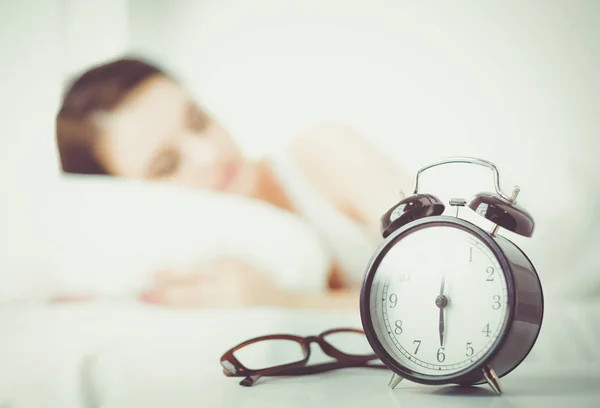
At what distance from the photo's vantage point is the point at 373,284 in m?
0.85

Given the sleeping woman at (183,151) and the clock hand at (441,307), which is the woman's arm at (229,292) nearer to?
the sleeping woman at (183,151)

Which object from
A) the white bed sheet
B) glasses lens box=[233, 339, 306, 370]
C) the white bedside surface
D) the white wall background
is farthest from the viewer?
the white wall background

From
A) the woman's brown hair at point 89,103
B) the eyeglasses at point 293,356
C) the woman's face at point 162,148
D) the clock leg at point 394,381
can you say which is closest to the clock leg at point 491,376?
the clock leg at point 394,381

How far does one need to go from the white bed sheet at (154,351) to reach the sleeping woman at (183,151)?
0.14 metres

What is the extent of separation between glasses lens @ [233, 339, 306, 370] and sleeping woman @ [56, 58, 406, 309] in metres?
0.29

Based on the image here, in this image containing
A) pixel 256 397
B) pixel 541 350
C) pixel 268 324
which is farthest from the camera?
pixel 268 324

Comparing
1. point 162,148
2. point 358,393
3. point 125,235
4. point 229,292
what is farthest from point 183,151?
point 358,393

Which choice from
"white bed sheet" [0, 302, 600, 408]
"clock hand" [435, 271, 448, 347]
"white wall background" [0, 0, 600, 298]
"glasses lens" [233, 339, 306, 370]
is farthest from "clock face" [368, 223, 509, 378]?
"white wall background" [0, 0, 600, 298]

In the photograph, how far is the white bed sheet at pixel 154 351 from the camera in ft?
2.89

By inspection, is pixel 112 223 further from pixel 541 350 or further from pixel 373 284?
pixel 541 350

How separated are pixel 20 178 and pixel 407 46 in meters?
1.01

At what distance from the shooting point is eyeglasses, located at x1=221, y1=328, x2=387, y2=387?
900 millimetres

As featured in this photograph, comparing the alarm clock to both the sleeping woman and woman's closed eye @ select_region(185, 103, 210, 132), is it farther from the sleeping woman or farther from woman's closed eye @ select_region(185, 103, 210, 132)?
woman's closed eye @ select_region(185, 103, 210, 132)

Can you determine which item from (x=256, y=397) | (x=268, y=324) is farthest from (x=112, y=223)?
(x=256, y=397)
